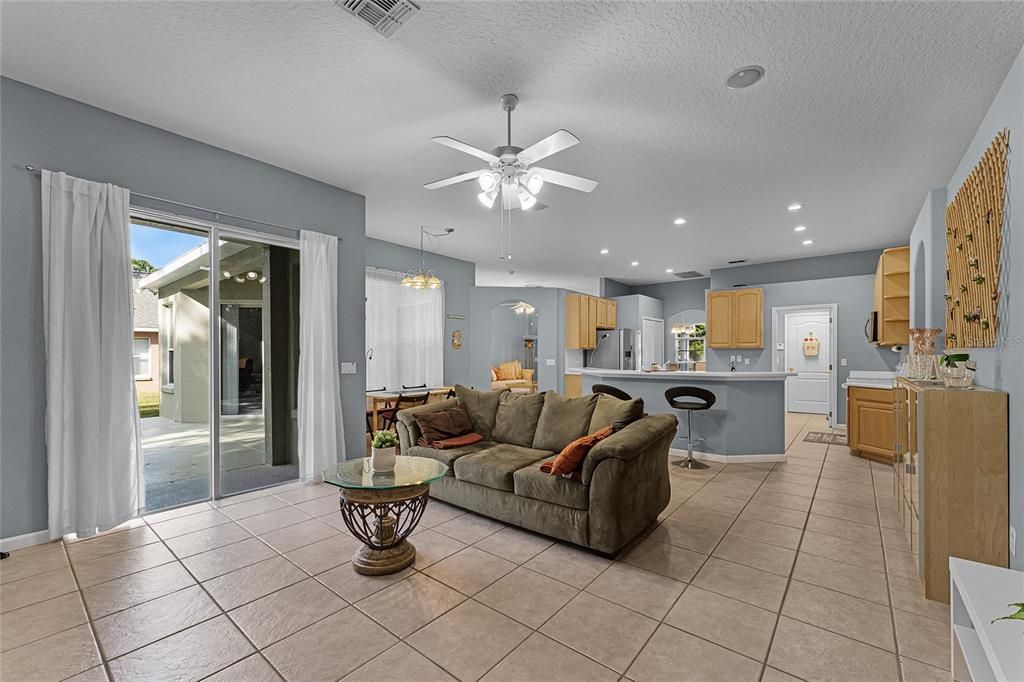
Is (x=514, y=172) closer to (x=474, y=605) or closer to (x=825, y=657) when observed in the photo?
(x=474, y=605)

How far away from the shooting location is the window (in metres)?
3.70

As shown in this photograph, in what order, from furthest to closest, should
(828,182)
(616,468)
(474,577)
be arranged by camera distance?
(828,182), (616,468), (474,577)

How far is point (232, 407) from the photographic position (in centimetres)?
419

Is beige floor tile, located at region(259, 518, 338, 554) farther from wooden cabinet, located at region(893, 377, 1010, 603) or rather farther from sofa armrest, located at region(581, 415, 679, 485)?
wooden cabinet, located at region(893, 377, 1010, 603)

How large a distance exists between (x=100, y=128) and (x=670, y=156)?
4484mm

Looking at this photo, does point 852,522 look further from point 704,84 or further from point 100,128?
point 100,128

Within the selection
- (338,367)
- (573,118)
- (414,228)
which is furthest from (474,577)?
(414,228)

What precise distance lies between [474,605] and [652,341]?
9211 mm

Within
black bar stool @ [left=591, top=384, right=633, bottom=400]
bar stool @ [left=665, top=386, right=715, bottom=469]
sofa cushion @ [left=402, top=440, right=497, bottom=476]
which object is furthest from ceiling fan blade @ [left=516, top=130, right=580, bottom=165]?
bar stool @ [left=665, top=386, right=715, bottom=469]

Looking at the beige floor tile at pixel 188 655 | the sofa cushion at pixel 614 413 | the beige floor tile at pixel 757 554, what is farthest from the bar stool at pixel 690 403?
the beige floor tile at pixel 188 655

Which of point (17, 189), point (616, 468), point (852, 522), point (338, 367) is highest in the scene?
point (17, 189)

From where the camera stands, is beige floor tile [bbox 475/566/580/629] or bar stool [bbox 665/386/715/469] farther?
bar stool [bbox 665/386/715/469]

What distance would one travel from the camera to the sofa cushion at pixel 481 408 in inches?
175

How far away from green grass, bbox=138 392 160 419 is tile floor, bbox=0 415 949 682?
821 millimetres
